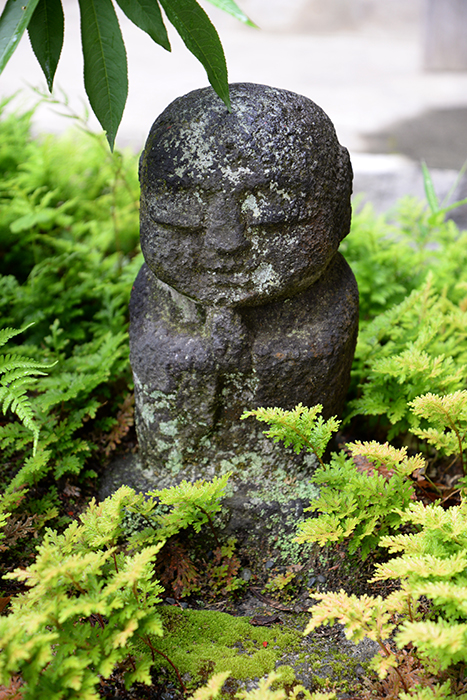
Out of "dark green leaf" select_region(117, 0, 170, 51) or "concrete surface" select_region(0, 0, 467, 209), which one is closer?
"dark green leaf" select_region(117, 0, 170, 51)

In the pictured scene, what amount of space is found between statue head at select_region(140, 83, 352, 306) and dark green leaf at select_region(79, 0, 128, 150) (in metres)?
0.14

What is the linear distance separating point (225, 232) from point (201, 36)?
0.55 metres

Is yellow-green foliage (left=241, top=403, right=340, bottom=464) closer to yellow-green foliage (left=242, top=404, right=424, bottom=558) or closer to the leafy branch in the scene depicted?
yellow-green foliage (left=242, top=404, right=424, bottom=558)

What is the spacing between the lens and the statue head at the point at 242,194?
1.71m

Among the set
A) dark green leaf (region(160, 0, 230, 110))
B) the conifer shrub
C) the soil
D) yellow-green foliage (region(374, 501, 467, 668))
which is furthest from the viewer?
the conifer shrub

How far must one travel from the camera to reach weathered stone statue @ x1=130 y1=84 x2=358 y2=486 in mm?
1728

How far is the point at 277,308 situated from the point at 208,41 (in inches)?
32.4

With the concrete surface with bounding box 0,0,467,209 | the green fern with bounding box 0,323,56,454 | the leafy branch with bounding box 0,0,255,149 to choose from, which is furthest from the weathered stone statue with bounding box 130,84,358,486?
the concrete surface with bounding box 0,0,467,209

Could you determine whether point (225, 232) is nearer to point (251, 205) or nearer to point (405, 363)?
point (251, 205)

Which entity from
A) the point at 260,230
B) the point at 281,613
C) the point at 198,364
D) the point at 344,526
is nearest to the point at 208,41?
the point at 260,230

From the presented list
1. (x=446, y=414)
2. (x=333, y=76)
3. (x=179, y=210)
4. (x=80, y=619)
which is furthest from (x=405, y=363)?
(x=333, y=76)

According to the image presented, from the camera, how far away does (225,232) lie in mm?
1756

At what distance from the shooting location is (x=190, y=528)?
209 centimetres

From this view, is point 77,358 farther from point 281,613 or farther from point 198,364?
point 281,613
